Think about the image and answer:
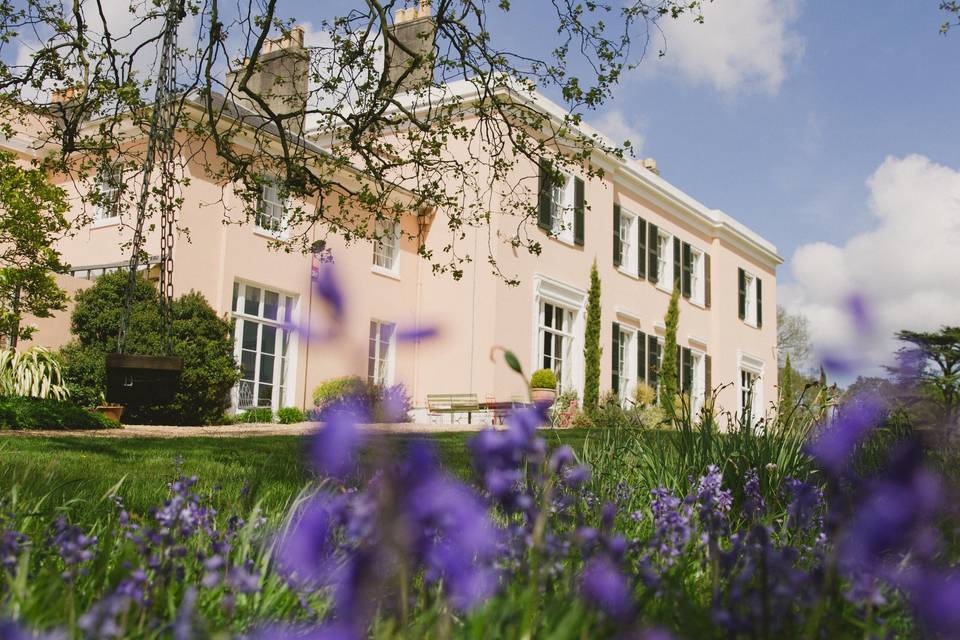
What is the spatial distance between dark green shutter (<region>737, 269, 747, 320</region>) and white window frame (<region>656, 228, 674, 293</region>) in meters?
4.17

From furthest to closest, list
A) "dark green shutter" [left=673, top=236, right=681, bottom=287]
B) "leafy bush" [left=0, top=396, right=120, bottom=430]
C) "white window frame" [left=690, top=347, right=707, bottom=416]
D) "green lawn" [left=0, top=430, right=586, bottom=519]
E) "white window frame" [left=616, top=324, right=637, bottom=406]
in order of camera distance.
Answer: "white window frame" [left=690, top=347, right=707, bottom=416] → "dark green shutter" [left=673, top=236, right=681, bottom=287] → "white window frame" [left=616, top=324, right=637, bottom=406] → "leafy bush" [left=0, top=396, right=120, bottom=430] → "green lawn" [left=0, top=430, right=586, bottom=519]

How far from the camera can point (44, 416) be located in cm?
934

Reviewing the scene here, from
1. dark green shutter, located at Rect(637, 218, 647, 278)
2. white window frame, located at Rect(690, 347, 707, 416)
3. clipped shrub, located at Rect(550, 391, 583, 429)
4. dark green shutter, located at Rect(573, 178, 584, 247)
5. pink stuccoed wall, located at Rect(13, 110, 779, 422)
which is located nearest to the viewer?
pink stuccoed wall, located at Rect(13, 110, 779, 422)

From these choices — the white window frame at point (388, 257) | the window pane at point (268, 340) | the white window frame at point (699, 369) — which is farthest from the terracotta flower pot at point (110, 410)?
the white window frame at point (699, 369)

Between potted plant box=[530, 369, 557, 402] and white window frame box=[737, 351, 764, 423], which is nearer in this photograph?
potted plant box=[530, 369, 557, 402]

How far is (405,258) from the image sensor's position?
1692 cm

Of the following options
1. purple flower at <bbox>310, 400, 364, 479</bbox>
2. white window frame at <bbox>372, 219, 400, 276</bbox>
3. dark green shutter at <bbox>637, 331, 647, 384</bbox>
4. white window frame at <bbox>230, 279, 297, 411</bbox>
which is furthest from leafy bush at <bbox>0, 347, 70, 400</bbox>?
dark green shutter at <bbox>637, 331, 647, 384</bbox>

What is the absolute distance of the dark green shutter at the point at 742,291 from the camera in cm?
2475

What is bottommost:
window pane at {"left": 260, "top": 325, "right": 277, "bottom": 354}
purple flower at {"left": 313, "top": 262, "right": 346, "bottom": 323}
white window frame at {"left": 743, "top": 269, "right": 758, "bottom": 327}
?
purple flower at {"left": 313, "top": 262, "right": 346, "bottom": 323}

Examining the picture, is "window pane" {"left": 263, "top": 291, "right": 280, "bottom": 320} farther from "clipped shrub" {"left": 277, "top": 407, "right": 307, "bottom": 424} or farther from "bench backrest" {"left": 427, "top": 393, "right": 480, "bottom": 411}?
"bench backrest" {"left": 427, "top": 393, "right": 480, "bottom": 411}

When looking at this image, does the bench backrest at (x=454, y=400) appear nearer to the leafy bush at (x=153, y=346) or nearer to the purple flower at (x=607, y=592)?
A: the leafy bush at (x=153, y=346)

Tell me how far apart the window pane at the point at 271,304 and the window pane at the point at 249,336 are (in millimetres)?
312

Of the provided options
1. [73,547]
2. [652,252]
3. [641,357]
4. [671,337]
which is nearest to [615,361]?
[641,357]

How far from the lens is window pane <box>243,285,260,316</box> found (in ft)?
46.7
